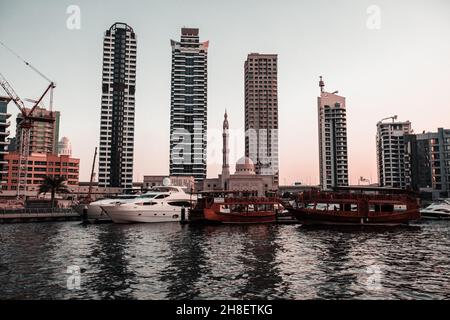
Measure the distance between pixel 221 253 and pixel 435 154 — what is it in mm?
121072

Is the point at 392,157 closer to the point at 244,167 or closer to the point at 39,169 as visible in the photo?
the point at 244,167

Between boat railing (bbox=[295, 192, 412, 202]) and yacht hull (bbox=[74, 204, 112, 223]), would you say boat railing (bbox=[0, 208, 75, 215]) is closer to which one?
yacht hull (bbox=[74, 204, 112, 223])

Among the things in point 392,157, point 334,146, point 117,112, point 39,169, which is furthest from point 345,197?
point 117,112

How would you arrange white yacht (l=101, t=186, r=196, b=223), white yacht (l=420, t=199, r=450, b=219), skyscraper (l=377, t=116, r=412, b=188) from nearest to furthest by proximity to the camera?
1. white yacht (l=101, t=186, r=196, b=223)
2. white yacht (l=420, t=199, r=450, b=219)
3. skyscraper (l=377, t=116, r=412, b=188)

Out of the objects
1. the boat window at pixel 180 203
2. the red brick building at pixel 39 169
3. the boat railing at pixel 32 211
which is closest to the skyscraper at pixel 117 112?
the red brick building at pixel 39 169

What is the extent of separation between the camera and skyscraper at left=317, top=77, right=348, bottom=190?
600 feet

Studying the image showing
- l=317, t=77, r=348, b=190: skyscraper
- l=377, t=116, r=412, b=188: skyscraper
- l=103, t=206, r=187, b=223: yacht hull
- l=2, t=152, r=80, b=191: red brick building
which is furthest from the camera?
l=317, t=77, r=348, b=190: skyscraper

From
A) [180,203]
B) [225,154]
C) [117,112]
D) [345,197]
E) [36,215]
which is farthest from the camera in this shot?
[117,112]

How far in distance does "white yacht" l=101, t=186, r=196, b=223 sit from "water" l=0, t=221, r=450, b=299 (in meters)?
18.9

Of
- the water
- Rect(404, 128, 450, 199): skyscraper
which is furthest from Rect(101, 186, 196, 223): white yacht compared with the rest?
Rect(404, 128, 450, 199): skyscraper

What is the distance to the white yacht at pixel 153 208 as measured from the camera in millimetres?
58231

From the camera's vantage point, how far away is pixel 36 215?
6425 centimetres

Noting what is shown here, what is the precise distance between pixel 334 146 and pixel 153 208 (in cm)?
14147
